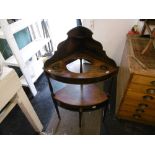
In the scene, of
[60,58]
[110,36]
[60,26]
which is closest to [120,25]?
[110,36]

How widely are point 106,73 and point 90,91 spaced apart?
0.41m

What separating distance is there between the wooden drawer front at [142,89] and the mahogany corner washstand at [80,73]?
192 mm

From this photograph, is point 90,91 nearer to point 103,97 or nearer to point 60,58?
point 103,97

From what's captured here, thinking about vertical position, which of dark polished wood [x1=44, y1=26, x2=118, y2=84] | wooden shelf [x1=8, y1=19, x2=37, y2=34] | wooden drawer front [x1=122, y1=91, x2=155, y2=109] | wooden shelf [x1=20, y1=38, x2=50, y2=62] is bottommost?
wooden drawer front [x1=122, y1=91, x2=155, y2=109]

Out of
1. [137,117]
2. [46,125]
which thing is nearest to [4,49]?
[46,125]

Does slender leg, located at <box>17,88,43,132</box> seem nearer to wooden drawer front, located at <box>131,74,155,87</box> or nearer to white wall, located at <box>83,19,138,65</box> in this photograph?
wooden drawer front, located at <box>131,74,155,87</box>

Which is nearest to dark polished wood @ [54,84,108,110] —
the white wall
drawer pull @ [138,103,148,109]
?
drawer pull @ [138,103,148,109]

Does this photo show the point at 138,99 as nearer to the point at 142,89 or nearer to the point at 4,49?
the point at 142,89

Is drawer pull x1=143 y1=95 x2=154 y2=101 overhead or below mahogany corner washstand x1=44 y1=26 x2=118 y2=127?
below

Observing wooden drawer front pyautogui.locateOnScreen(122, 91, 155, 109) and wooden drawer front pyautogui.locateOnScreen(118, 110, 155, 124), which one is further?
wooden drawer front pyautogui.locateOnScreen(118, 110, 155, 124)

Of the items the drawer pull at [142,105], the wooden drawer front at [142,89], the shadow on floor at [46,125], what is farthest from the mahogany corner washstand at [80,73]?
the shadow on floor at [46,125]

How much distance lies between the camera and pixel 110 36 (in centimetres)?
169

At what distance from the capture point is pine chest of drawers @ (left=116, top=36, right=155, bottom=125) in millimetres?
889

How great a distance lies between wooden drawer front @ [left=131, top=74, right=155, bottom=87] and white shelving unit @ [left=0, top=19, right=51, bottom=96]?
1.00m
